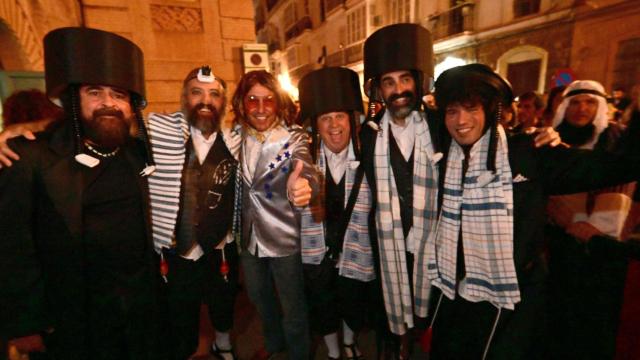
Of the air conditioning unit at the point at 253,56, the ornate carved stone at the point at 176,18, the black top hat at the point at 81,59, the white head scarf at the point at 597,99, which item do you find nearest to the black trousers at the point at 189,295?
the black top hat at the point at 81,59

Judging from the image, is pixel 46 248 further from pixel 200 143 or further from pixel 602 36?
pixel 602 36

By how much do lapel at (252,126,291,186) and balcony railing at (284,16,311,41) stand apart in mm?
31340

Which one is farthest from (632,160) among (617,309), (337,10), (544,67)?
(337,10)

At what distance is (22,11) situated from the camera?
3904 mm

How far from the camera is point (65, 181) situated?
181 centimetres

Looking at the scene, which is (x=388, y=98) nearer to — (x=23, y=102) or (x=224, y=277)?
(x=224, y=277)

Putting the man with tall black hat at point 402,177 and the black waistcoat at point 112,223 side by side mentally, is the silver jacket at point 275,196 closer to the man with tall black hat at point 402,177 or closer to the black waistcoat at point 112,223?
the man with tall black hat at point 402,177

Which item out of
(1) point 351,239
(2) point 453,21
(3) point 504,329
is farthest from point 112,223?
(2) point 453,21

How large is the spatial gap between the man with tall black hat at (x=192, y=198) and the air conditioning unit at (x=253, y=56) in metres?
3.22

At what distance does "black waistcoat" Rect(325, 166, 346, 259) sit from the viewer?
255cm

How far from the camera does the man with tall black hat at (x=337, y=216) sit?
2510mm

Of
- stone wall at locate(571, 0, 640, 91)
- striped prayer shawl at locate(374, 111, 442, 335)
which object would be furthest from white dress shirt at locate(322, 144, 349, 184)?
stone wall at locate(571, 0, 640, 91)

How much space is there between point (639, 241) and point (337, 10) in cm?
2739

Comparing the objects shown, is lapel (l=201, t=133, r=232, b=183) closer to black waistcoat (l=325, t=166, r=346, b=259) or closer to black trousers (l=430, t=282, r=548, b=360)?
black waistcoat (l=325, t=166, r=346, b=259)
